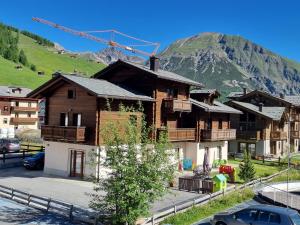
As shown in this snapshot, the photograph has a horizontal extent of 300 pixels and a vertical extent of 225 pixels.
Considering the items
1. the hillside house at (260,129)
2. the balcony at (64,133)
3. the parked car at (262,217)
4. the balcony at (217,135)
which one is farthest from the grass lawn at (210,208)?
the hillside house at (260,129)

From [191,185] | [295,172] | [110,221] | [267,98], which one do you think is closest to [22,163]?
[191,185]

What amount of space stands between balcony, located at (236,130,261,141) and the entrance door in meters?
28.9

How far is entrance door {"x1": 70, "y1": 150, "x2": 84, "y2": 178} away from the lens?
33.2 m

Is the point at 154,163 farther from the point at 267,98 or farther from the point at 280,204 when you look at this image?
the point at 267,98

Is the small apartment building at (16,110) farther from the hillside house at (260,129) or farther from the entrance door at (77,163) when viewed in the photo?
the entrance door at (77,163)

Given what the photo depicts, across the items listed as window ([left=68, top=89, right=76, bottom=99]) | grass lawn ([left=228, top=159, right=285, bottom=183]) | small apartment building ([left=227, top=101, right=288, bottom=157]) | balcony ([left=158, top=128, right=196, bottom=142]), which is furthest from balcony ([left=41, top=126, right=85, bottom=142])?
small apartment building ([left=227, top=101, right=288, bottom=157])

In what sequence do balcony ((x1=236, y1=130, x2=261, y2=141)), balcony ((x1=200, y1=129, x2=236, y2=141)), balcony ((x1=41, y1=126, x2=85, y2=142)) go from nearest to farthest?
balcony ((x1=41, y1=126, x2=85, y2=142)) → balcony ((x1=200, y1=129, x2=236, y2=141)) → balcony ((x1=236, y1=130, x2=261, y2=141))

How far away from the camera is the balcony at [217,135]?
42.4 meters

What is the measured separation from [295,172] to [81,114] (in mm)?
23159

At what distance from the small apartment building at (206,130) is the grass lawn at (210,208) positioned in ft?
40.9

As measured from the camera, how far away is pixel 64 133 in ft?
106

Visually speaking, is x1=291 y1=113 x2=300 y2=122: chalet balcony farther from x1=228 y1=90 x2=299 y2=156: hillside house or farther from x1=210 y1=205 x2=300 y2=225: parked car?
x1=210 y1=205 x2=300 y2=225: parked car

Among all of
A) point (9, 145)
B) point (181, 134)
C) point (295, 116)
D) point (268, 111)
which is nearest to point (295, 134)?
point (295, 116)

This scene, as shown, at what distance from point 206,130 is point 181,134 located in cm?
396
